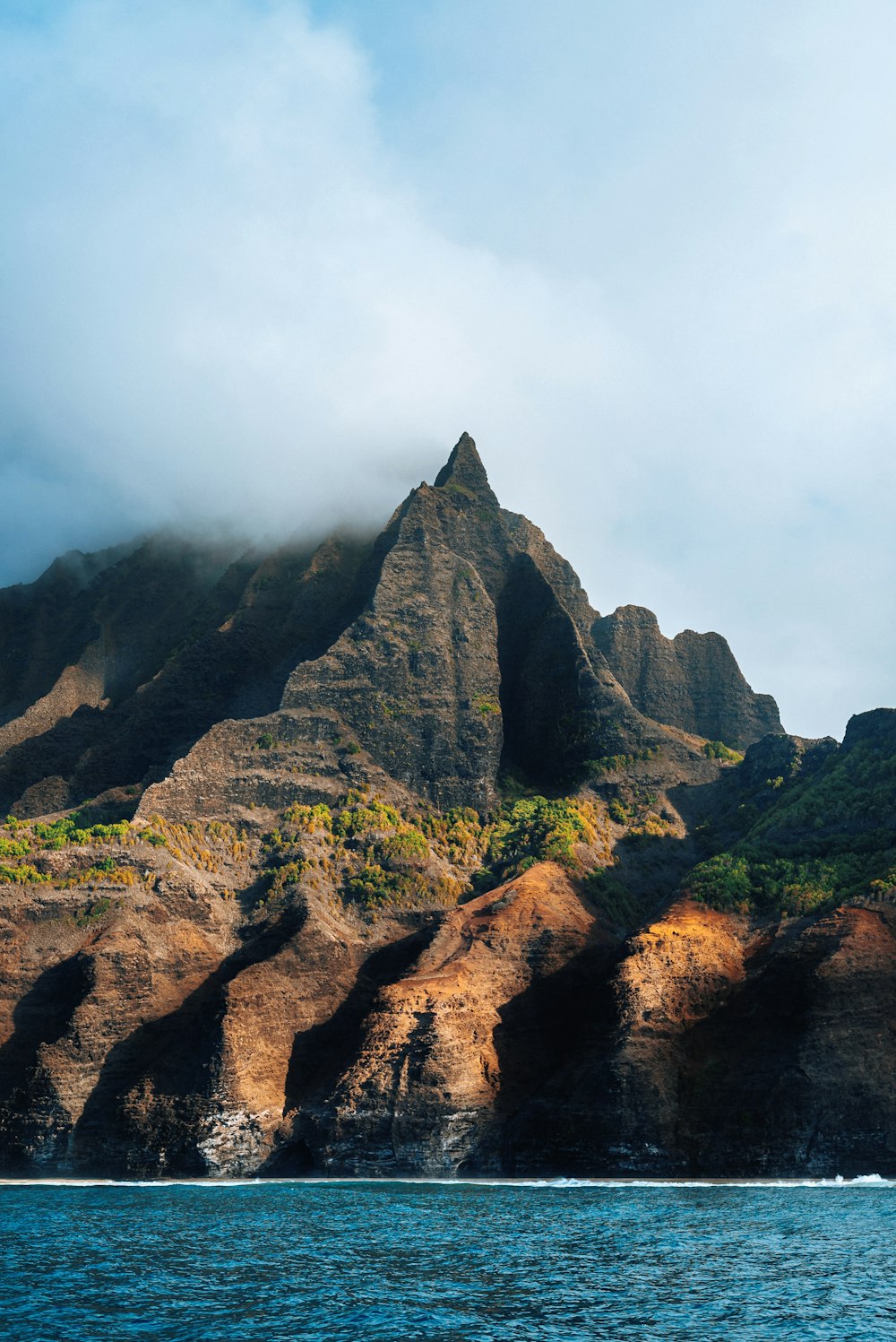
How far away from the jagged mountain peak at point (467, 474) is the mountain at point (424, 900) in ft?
2.76

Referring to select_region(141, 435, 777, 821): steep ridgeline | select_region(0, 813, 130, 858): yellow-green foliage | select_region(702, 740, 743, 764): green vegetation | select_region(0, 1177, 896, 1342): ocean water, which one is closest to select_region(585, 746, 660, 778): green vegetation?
select_region(141, 435, 777, 821): steep ridgeline

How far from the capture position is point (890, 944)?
242 feet

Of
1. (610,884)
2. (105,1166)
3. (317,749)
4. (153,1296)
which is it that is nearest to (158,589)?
(317,749)

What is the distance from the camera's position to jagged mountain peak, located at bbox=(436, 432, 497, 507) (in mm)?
139250

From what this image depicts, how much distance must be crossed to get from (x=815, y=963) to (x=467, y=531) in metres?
72.4

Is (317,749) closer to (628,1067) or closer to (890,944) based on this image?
(628,1067)

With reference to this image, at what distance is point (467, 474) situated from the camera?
142 meters

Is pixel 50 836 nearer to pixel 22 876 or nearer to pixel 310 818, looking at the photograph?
pixel 22 876

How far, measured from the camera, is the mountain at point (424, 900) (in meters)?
72.4

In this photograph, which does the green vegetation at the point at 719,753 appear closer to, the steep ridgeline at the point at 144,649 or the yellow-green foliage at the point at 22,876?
the steep ridgeline at the point at 144,649

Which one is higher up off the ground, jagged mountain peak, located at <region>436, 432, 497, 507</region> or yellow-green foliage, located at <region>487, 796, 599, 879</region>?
jagged mountain peak, located at <region>436, 432, 497, 507</region>

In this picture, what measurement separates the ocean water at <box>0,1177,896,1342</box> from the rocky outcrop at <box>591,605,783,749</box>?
8951cm

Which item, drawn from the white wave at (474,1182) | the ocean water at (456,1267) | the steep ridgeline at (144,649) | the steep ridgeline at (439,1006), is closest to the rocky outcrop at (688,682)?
the steep ridgeline at (144,649)

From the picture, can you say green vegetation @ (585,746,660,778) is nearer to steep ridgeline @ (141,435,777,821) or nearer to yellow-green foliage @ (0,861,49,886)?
steep ridgeline @ (141,435,777,821)
